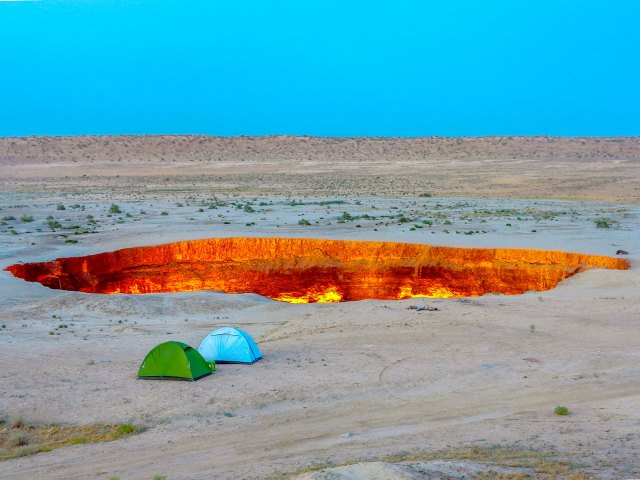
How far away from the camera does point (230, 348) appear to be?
16.4 m

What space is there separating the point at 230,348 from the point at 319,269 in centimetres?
1400

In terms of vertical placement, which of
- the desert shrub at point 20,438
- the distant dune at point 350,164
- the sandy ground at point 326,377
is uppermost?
the distant dune at point 350,164

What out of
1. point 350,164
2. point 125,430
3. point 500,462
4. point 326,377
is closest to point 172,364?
point 125,430

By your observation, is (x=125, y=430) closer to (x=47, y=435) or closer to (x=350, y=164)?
(x=47, y=435)

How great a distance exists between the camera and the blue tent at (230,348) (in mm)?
16281

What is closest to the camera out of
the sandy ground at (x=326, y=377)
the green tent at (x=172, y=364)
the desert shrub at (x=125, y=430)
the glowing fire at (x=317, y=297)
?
the sandy ground at (x=326, y=377)

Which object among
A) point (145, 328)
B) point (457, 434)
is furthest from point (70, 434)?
point (145, 328)

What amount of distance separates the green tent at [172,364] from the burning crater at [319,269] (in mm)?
13520

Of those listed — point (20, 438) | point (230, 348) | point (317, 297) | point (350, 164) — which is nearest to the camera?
point (20, 438)

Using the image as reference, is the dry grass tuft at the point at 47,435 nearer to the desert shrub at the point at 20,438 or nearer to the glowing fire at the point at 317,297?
the desert shrub at the point at 20,438

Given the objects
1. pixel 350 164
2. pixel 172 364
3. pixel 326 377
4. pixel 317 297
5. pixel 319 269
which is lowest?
pixel 317 297

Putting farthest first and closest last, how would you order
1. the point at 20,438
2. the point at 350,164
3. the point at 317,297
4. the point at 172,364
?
the point at 350,164 < the point at 317,297 < the point at 172,364 < the point at 20,438

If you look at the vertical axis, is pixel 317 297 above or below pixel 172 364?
below

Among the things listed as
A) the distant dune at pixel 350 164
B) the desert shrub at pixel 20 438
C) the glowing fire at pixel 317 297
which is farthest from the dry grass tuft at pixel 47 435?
the distant dune at pixel 350 164
